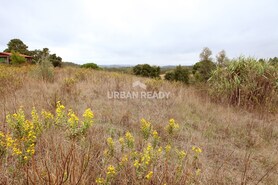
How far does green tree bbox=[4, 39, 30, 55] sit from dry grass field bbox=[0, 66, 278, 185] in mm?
31061

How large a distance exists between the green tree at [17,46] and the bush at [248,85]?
3405 centimetres

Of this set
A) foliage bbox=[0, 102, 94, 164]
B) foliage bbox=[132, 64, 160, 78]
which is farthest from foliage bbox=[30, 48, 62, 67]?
foliage bbox=[132, 64, 160, 78]

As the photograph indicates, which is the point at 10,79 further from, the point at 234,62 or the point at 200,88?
the point at 234,62

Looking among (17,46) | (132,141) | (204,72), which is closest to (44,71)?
(132,141)

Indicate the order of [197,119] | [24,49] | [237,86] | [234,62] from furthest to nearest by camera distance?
[24,49] → [234,62] → [237,86] → [197,119]

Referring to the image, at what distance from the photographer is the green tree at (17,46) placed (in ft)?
97.6

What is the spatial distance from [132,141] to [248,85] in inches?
192

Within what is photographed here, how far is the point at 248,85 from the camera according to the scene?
5.10 meters

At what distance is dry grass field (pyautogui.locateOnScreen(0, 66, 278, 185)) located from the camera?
4.71 ft

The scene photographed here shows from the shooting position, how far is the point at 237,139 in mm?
3217

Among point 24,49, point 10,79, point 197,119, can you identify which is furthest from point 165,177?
point 24,49

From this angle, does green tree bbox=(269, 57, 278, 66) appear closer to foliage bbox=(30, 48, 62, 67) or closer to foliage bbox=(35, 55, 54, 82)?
foliage bbox=(35, 55, 54, 82)

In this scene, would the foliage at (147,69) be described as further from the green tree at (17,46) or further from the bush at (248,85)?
the green tree at (17,46)

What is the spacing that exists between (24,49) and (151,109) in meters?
35.4
